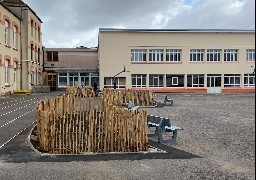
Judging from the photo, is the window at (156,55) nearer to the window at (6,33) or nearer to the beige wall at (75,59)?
the beige wall at (75,59)

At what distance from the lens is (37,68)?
1871 inches

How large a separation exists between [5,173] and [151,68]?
3909cm

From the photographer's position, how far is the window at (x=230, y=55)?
46031 millimetres

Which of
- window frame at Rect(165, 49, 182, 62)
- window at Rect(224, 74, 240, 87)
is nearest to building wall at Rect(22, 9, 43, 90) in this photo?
window frame at Rect(165, 49, 182, 62)

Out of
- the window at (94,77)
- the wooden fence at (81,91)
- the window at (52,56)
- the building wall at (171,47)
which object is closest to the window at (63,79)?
the window at (52,56)

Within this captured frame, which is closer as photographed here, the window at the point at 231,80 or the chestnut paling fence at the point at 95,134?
the chestnut paling fence at the point at 95,134

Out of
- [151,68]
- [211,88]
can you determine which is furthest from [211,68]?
[151,68]

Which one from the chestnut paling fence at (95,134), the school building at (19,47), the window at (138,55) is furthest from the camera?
the window at (138,55)

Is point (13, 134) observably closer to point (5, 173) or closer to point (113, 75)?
point (5, 173)

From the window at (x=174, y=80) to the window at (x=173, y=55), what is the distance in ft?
A: 7.60

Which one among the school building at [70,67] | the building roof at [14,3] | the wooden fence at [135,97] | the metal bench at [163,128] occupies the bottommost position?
the metal bench at [163,128]

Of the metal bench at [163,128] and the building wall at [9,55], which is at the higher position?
the building wall at [9,55]

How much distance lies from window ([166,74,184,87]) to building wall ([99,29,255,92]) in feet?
1.51

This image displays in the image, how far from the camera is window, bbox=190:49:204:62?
45594 millimetres
